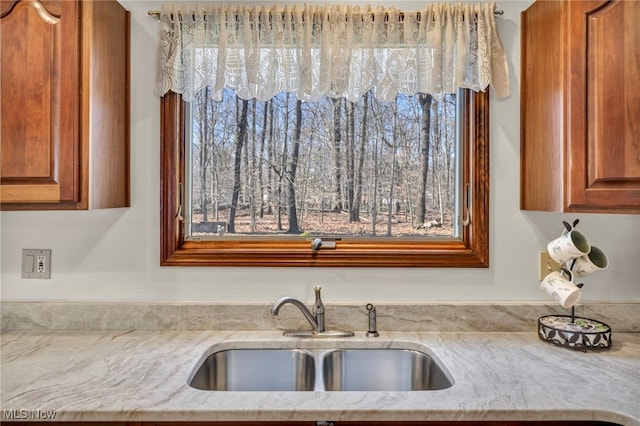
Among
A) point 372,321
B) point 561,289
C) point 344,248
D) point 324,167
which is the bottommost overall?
point 372,321

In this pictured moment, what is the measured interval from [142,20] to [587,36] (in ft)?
5.10

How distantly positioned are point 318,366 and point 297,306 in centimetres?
22

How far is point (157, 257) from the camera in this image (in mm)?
1679

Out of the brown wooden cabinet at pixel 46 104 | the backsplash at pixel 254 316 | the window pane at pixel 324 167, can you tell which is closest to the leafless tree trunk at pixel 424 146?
the window pane at pixel 324 167

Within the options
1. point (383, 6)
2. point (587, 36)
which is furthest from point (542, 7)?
point (383, 6)

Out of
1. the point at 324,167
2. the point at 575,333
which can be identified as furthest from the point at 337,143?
the point at 575,333

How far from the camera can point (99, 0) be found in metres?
1.43

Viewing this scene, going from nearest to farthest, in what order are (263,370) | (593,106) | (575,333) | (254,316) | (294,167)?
(593,106) → (575,333) → (263,370) → (254,316) → (294,167)

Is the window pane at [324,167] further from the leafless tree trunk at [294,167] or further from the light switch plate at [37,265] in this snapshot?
the light switch plate at [37,265]

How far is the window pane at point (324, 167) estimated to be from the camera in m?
1.74

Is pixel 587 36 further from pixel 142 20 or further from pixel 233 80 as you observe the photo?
pixel 142 20

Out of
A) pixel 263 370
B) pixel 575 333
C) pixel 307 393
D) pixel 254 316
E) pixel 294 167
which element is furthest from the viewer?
pixel 294 167

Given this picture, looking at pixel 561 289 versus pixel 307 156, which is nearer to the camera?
pixel 561 289

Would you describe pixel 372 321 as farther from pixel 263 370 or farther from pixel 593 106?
pixel 593 106
